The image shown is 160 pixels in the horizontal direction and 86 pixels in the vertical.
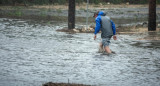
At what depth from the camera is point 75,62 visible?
1353 centimetres

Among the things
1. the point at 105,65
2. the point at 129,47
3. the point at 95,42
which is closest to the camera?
the point at 105,65

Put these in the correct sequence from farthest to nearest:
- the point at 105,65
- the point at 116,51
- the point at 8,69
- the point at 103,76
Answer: the point at 116,51
the point at 105,65
the point at 8,69
the point at 103,76

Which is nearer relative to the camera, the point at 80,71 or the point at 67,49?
the point at 80,71

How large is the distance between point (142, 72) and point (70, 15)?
44.1 feet

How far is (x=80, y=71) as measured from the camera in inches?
472

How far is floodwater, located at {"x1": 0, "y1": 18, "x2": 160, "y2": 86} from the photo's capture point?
1077cm

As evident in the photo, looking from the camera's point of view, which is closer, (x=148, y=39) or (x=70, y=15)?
(x=148, y=39)

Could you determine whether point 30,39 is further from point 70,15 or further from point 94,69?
point 94,69

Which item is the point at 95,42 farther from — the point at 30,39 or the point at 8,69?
the point at 8,69

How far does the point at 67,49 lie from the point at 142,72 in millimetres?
5216

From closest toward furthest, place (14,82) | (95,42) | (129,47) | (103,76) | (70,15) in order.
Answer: (14,82) < (103,76) < (129,47) < (95,42) < (70,15)

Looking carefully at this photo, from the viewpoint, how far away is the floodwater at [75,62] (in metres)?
10.8

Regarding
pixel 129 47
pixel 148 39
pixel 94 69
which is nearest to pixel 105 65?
pixel 94 69

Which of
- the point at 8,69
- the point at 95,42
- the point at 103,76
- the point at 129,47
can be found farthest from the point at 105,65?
the point at 95,42
